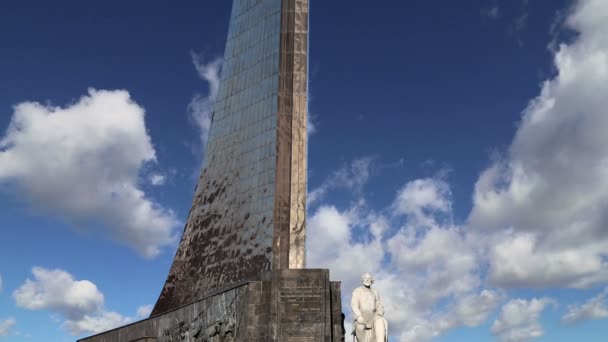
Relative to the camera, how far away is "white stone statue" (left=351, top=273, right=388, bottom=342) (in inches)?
610

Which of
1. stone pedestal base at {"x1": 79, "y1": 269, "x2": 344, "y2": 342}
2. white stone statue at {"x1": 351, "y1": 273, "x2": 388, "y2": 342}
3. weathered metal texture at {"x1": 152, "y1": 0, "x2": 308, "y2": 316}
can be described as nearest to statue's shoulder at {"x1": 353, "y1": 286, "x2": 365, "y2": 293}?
white stone statue at {"x1": 351, "y1": 273, "x2": 388, "y2": 342}

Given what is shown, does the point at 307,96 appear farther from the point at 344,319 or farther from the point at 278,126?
the point at 344,319

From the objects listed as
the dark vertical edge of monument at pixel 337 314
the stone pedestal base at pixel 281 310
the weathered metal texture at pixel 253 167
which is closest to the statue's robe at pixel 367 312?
the stone pedestal base at pixel 281 310

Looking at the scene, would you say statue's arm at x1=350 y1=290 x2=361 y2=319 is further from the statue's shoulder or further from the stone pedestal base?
the stone pedestal base

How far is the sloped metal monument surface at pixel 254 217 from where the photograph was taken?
61.1 feet

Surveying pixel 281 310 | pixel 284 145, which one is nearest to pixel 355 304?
pixel 281 310

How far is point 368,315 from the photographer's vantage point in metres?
15.8

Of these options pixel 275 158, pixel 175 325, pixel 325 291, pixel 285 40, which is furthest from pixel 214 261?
pixel 285 40

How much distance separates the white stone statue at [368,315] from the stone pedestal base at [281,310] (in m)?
2.45

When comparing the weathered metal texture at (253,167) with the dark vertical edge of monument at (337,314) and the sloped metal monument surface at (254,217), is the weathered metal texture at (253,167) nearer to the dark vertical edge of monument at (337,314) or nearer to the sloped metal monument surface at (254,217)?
the sloped metal monument surface at (254,217)

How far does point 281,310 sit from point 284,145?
5617 mm

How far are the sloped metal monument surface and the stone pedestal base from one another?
27 mm

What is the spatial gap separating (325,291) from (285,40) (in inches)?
348

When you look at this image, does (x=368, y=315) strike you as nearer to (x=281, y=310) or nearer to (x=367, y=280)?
(x=367, y=280)
